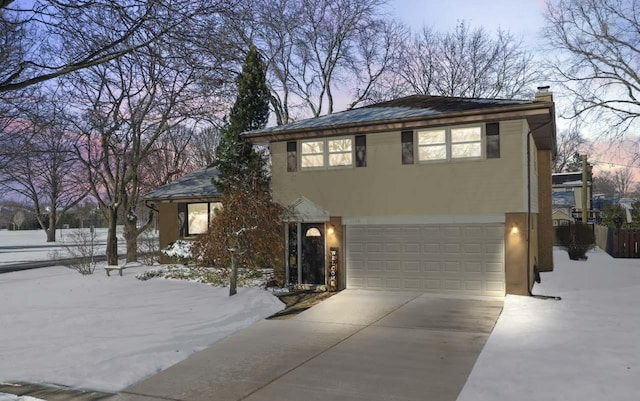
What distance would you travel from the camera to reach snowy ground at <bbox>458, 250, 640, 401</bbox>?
20.9 feet

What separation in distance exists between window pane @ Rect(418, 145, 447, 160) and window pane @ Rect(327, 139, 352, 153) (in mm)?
2307

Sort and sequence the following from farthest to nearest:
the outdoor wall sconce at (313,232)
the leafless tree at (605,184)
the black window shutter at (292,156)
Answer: the leafless tree at (605,184) → the black window shutter at (292,156) → the outdoor wall sconce at (313,232)

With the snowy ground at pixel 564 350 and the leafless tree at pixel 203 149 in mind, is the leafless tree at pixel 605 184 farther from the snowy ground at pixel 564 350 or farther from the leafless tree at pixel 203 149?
the snowy ground at pixel 564 350

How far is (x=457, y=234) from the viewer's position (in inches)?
548

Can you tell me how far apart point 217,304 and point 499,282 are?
25.6 feet

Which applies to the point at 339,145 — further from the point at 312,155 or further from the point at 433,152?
the point at 433,152

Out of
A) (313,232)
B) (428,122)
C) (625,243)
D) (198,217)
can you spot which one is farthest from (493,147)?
(625,243)

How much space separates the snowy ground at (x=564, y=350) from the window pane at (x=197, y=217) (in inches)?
565

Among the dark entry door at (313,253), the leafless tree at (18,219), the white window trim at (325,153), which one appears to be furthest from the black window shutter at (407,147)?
the leafless tree at (18,219)

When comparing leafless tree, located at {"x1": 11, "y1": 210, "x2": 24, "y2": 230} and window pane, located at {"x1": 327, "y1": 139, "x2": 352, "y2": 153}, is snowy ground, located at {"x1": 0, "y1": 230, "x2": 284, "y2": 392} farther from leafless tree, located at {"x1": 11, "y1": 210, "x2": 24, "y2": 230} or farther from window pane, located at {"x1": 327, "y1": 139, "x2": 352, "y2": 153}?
leafless tree, located at {"x1": 11, "y1": 210, "x2": 24, "y2": 230}

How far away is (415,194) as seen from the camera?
14.5 meters

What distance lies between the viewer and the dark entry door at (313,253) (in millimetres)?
15531

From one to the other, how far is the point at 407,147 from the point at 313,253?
4.53 metres

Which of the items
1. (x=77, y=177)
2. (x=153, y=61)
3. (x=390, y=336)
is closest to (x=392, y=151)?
(x=390, y=336)
